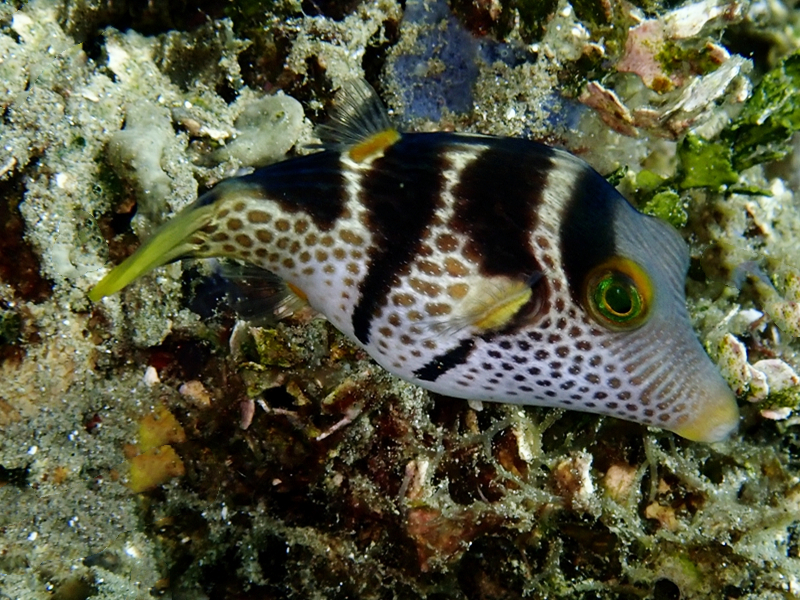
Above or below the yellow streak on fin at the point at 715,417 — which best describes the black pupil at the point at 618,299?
above

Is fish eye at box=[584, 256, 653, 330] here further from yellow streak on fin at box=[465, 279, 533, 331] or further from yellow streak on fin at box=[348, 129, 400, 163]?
yellow streak on fin at box=[348, 129, 400, 163]

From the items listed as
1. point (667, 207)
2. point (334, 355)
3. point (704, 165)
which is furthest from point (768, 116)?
point (334, 355)

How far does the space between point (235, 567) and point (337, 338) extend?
4.95 ft

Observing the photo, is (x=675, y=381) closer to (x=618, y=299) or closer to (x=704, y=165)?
(x=618, y=299)

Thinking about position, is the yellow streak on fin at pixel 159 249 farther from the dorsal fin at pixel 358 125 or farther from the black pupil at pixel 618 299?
the black pupil at pixel 618 299

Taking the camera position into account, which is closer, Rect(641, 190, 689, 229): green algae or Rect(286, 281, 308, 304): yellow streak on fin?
Rect(286, 281, 308, 304): yellow streak on fin

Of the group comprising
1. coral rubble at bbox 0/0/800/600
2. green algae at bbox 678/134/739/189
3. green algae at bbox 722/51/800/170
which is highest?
green algae at bbox 722/51/800/170

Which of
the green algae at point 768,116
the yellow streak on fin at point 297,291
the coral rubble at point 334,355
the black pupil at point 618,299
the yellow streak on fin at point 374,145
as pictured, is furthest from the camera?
the green algae at point 768,116

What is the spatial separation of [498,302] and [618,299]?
0.42m

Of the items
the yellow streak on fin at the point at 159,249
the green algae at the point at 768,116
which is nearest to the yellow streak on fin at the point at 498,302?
the yellow streak on fin at the point at 159,249

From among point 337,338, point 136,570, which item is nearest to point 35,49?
point 337,338

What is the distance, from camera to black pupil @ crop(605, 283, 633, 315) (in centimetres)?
197

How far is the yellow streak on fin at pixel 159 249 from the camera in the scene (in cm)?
214

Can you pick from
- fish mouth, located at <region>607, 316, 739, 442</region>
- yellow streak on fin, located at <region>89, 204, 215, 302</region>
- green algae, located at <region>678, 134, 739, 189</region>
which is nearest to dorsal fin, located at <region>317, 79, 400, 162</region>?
yellow streak on fin, located at <region>89, 204, 215, 302</region>
